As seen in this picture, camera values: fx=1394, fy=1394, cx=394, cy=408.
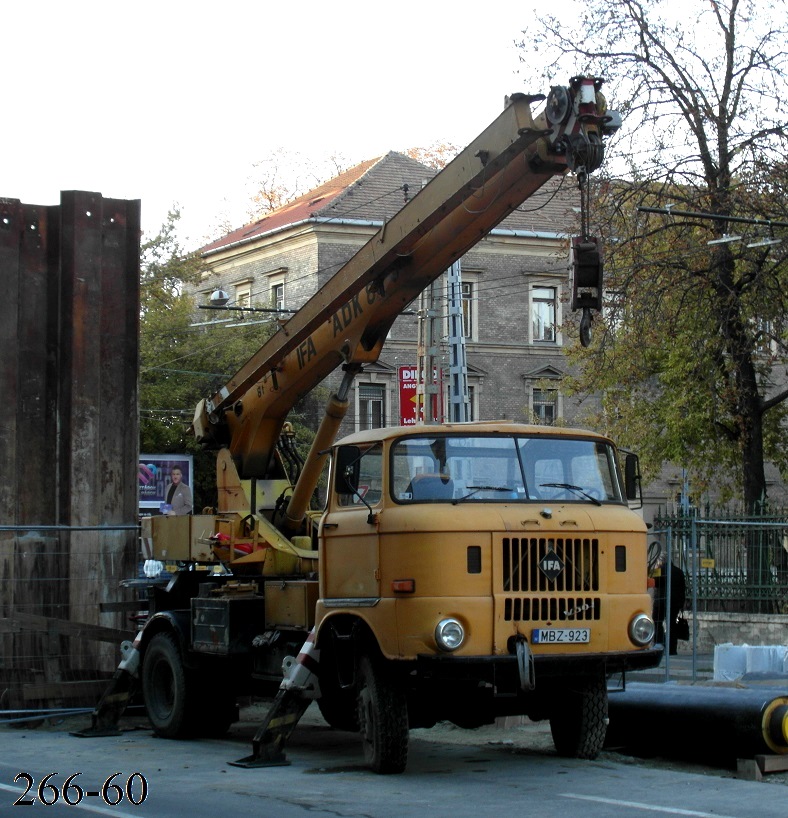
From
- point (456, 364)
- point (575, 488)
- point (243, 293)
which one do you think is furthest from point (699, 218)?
point (243, 293)

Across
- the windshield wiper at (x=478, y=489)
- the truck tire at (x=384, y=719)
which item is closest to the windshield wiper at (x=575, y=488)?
the windshield wiper at (x=478, y=489)

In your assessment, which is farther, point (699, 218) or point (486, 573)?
A: point (699, 218)

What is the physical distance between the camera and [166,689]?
13.8 m

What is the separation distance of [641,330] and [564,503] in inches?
751

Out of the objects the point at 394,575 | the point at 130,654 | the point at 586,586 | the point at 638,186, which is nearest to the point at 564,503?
the point at 586,586

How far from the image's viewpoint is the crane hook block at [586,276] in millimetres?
10500

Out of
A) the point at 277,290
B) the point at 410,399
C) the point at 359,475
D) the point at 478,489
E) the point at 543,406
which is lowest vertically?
the point at 478,489

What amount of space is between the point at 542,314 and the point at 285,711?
45.3m

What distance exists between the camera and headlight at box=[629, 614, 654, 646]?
10.9 metres

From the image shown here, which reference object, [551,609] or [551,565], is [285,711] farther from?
[551,565]

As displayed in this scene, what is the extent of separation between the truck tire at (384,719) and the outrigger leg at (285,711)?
28.8 inches

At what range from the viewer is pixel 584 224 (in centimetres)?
1082

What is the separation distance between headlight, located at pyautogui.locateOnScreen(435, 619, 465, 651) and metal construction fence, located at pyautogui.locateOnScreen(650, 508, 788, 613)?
387 inches

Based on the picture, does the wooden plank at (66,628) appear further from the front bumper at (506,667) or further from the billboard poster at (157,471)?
the billboard poster at (157,471)
